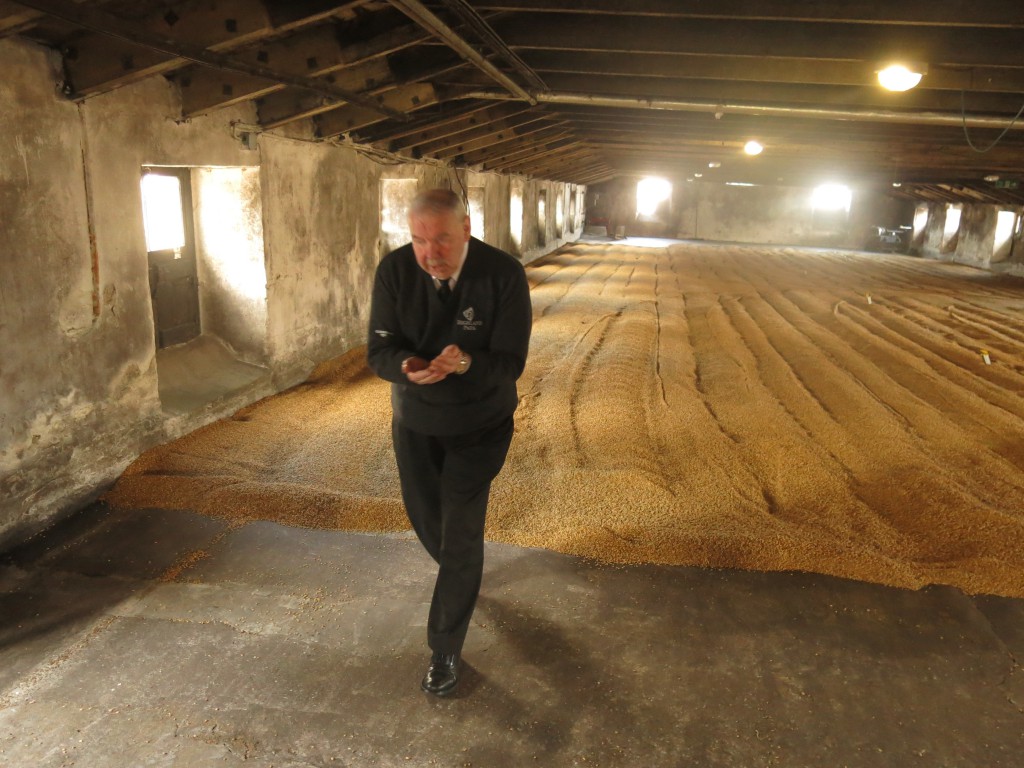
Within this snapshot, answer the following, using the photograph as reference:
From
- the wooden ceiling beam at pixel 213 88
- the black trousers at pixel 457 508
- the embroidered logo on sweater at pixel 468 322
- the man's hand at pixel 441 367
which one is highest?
the wooden ceiling beam at pixel 213 88

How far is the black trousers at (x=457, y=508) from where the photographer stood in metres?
2.45

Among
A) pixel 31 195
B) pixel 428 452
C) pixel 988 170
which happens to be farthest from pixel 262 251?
pixel 988 170

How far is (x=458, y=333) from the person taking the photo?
7.95 feet

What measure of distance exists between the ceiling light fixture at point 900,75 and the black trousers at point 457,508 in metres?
3.94

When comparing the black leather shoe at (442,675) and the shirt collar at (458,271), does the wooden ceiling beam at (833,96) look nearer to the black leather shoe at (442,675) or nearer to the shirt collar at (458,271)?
the shirt collar at (458,271)

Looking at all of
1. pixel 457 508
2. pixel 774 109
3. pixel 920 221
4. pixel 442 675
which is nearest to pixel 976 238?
pixel 920 221

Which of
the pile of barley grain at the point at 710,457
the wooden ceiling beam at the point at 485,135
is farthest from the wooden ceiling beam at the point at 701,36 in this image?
the wooden ceiling beam at the point at 485,135

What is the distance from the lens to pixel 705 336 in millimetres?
8477

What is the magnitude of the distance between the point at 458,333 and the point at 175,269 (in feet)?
12.4

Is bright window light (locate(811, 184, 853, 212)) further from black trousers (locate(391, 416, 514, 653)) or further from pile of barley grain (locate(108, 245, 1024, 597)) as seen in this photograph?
black trousers (locate(391, 416, 514, 653))

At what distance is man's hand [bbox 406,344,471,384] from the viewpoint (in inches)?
88.1

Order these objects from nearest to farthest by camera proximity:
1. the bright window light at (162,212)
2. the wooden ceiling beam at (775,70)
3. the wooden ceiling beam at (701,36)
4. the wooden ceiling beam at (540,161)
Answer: the wooden ceiling beam at (701,36) → the bright window light at (162,212) → the wooden ceiling beam at (775,70) → the wooden ceiling beam at (540,161)

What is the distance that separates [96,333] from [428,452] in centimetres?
245

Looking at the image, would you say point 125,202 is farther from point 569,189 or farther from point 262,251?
point 569,189
